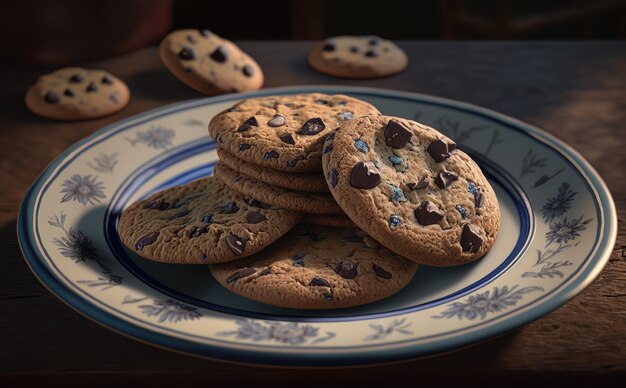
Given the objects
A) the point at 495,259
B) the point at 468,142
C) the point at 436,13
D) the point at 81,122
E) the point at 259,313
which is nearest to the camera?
the point at 259,313

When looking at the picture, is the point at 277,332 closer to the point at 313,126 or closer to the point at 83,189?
the point at 313,126

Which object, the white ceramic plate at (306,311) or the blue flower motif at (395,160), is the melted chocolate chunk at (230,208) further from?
the blue flower motif at (395,160)

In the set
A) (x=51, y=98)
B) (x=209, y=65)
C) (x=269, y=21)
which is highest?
(x=209, y=65)

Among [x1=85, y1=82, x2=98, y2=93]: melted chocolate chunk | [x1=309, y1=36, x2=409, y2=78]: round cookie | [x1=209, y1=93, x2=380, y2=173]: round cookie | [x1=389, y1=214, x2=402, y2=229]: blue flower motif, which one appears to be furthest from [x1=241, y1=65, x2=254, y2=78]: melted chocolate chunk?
[x1=389, y1=214, x2=402, y2=229]: blue flower motif

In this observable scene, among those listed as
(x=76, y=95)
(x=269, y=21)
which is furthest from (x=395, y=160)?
(x=269, y=21)

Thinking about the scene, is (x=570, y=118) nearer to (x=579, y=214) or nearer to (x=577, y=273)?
(x=579, y=214)

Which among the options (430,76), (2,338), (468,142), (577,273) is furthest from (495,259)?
(430,76)
